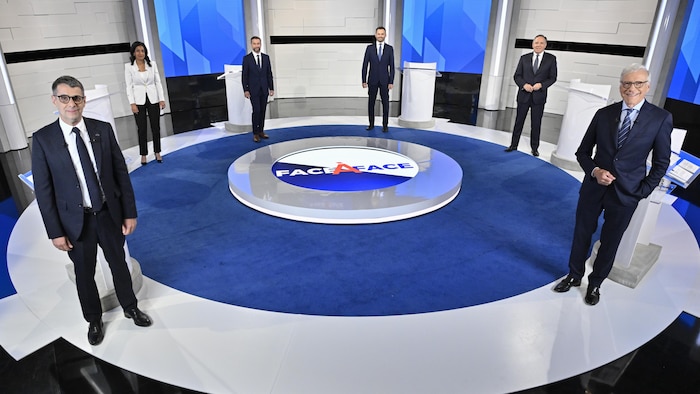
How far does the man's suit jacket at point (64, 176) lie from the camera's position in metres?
2.11

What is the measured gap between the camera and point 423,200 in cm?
420

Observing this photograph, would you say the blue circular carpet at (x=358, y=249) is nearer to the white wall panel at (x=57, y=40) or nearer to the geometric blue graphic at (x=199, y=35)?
the white wall panel at (x=57, y=40)

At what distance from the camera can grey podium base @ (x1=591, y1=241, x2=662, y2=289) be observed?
3.06 m

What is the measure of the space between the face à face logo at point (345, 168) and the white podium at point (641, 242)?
217 cm

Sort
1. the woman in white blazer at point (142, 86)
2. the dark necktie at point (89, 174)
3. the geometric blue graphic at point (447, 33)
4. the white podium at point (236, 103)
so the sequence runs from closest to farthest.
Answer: the dark necktie at point (89, 174)
the woman in white blazer at point (142, 86)
the white podium at point (236, 103)
the geometric blue graphic at point (447, 33)

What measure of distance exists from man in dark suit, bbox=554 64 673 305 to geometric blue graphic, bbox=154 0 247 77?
805 centimetres

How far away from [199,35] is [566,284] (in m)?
8.50

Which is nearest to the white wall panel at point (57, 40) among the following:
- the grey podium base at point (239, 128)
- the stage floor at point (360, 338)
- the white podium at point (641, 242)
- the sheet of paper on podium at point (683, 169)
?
the grey podium base at point (239, 128)

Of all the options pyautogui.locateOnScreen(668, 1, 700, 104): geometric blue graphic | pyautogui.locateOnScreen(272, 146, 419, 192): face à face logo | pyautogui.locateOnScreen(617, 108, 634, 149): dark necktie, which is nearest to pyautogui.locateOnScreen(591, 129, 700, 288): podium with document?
pyautogui.locateOnScreen(617, 108, 634, 149): dark necktie

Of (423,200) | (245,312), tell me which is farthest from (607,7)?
(245,312)

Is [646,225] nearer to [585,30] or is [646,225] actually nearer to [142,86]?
[142,86]

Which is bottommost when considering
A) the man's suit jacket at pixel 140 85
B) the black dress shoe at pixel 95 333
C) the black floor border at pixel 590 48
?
the black dress shoe at pixel 95 333

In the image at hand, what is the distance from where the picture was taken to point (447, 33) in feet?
30.6

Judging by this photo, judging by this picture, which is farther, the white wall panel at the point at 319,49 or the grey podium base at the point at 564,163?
the white wall panel at the point at 319,49
